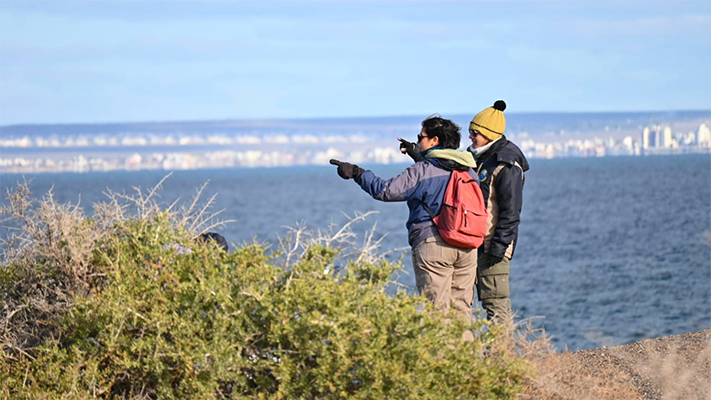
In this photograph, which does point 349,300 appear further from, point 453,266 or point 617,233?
point 617,233

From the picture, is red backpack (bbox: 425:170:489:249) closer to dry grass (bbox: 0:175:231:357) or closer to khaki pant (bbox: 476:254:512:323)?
khaki pant (bbox: 476:254:512:323)

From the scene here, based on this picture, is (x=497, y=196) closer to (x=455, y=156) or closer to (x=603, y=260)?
(x=455, y=156)

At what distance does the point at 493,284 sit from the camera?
6207 millimetres

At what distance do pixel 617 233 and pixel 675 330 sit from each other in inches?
931

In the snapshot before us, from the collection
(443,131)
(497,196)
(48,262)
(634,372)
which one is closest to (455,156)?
(443,131)

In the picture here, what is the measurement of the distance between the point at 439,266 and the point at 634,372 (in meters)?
1.70

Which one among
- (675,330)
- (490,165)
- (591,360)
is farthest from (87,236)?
(675,330)

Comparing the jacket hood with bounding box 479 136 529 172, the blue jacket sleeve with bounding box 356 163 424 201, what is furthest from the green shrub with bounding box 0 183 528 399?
the jacket hood with bounding box 479 136 529 172

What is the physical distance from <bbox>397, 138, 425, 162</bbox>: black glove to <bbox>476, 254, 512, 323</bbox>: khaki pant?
82cm

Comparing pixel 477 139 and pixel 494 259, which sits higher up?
pixel 477 139

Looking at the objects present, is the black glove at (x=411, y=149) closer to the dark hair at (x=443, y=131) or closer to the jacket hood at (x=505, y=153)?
the dark hair at (x=443, y=131)

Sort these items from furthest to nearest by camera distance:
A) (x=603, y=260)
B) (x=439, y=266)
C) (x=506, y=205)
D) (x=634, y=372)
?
1. (x=603, y=260)
2. (x=634, y=372)
3. (x=506, y=205)
4. (x=439, y=266)

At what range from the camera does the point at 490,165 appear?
6098mm

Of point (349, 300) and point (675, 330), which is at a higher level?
point (349, 300)
